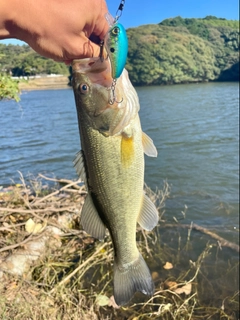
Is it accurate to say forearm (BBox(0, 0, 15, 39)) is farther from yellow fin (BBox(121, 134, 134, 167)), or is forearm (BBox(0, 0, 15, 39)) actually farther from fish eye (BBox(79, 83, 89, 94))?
yellow fin (BBox(121, 134, 134, 167))

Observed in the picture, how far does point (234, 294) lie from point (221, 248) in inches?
47.2

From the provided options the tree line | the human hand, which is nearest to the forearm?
the human hand

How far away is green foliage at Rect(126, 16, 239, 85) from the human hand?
75464 mm

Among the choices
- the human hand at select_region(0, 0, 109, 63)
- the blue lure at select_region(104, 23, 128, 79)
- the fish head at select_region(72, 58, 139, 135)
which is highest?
the human hand at select_region(0, 0, 109, 63)

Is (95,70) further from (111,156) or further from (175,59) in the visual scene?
(175,59)

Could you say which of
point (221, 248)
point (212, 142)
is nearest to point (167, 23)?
point (212, 142)

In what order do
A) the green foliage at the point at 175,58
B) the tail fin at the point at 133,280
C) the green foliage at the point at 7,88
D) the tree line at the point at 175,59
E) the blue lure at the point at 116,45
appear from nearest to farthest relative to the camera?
the blue lure at the point at 116,45, the tail fin at the point at 133,280, the green foliage at the point at 7,88, the tree line at the point at 175,59, the green foliage at the point at 175,58

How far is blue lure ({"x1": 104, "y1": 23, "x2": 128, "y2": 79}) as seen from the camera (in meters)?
1.60

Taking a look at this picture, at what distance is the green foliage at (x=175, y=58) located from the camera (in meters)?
77.6

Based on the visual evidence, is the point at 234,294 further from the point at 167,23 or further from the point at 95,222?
the point at 167,23

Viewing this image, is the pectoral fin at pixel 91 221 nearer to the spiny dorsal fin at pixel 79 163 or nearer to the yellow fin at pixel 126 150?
the spiny dorsal fin at pixel 79 163

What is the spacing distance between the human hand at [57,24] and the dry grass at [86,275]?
88.5 inches

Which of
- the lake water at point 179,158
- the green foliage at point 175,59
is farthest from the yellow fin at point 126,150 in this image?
the green foliage at point 175,59

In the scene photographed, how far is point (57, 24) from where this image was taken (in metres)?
1.83
